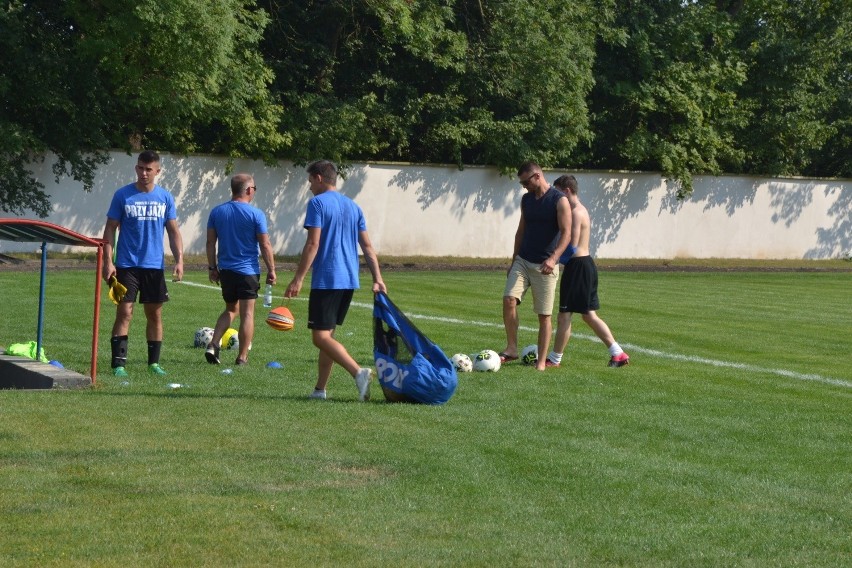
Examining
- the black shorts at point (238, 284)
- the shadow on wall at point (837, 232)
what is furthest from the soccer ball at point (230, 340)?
the shadow on wall at point (837, 232)

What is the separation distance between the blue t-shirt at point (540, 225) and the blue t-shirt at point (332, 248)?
292cm

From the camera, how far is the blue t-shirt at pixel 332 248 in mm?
9445

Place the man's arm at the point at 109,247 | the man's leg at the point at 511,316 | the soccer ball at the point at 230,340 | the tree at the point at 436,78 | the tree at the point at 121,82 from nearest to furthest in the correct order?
the man's arm at the point at 109,247
the man's leg at the point at 511,316
the soccer ball at the point at 230,340
the tree at the point at 121,82
the tree at the point at 436,78

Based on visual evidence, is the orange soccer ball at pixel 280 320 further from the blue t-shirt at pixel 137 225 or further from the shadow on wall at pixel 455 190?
the shadow on wall at pixel 455 190

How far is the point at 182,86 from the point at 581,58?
1251cm

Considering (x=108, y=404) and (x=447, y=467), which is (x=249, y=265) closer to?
(x=108, y=404)

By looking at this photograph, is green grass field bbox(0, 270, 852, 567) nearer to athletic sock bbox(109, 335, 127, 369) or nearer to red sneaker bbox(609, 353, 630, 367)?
athletic sock bbox(109, 335, 127, 369)

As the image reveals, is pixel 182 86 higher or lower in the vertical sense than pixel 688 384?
higher

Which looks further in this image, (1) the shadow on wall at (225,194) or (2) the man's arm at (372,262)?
(1) the shadow on wall at (225,194)

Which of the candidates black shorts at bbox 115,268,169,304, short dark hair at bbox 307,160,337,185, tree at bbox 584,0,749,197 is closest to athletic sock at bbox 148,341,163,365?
black shorts at bbox 115,268,169,304

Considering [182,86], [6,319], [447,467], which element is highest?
[182,86]

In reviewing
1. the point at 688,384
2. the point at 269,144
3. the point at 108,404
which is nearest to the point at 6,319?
the point at 108,404

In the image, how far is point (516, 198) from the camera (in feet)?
128

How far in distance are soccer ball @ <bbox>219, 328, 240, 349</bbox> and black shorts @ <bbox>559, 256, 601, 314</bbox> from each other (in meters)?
3.28
